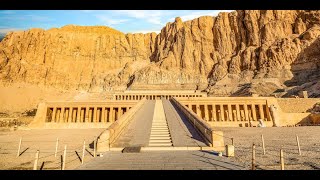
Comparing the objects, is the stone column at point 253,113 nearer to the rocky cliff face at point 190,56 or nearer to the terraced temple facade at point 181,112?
the terraced temple facade at point 181,112

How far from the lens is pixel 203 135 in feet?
39.2

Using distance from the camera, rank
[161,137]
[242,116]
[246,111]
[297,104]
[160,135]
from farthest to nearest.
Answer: [297,104], [242,116], [246,111], [160,135], [161,137]

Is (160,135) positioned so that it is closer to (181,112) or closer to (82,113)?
(181,112)

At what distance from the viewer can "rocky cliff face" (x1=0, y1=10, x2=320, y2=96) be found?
61.9 meters

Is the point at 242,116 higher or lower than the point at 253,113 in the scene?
lower

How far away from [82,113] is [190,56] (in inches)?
2237

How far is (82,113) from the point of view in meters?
37.7

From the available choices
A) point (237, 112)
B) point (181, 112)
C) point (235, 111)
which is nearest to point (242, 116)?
point (235, 111)

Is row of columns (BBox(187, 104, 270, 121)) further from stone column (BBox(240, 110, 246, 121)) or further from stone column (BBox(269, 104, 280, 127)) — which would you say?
stone column (BBox(269, 104, 280, 127))

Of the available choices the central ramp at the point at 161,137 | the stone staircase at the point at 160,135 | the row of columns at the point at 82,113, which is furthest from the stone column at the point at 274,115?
the stone staircase at the point at 160,135

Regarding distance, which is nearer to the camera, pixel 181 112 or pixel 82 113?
pixel 181 112

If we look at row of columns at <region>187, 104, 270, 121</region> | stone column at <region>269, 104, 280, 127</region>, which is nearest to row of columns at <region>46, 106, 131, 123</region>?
row of columns at <region>187, 104, 270, 121</region>
